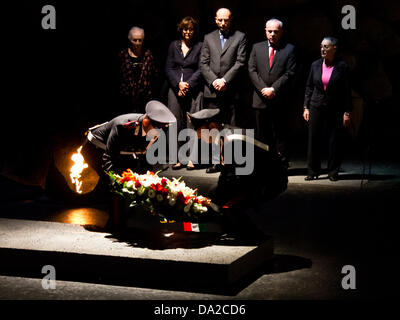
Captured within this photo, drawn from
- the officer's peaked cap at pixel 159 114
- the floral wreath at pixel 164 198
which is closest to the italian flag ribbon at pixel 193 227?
the floral wreath at pixel 164 198

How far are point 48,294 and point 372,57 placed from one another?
30.0 feet

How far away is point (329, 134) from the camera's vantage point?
988cm

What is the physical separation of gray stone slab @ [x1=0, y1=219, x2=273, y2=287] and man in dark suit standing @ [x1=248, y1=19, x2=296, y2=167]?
Result: 13.1 ft

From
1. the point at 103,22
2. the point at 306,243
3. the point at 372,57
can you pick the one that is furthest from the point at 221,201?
the point at 372,57

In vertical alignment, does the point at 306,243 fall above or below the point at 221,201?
below

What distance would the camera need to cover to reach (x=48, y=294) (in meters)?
5.58

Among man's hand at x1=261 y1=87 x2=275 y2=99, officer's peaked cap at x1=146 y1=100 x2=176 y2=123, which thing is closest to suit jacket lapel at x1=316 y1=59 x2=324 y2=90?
man's hand at x1=261 y1=87 x2=275 y2=99

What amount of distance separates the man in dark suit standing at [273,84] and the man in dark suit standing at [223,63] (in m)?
0.22

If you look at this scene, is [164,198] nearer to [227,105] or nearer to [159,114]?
[159,114]

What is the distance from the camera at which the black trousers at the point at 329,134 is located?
9.84 metres

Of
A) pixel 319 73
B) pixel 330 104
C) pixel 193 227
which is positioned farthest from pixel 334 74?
pixel 193 227
